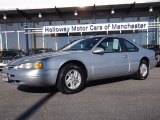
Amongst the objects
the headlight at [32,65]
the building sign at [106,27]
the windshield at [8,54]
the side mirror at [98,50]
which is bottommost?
the headlight at [32,65]

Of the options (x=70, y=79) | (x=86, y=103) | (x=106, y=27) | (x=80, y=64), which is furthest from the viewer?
(x=106, y=27)

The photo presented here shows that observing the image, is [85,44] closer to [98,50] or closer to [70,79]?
[98,50]

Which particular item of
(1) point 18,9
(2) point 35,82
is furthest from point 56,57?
(1) point 18,9

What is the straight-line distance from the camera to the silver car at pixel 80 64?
18.8 ft

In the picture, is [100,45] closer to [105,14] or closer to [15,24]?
[105,14]

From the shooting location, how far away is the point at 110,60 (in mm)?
6816

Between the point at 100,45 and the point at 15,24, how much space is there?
1560 centimetres

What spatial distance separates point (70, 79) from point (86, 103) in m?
1.11

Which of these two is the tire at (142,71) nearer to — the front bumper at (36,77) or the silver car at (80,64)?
the silver car at (80,64)

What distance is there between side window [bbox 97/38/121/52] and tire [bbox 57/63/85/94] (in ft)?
3.52

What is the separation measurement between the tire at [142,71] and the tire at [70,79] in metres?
2.26

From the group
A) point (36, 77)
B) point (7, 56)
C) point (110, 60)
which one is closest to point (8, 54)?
point (7, 56)

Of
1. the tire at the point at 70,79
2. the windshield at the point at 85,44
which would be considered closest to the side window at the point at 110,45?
the windshield at the point at 85,44

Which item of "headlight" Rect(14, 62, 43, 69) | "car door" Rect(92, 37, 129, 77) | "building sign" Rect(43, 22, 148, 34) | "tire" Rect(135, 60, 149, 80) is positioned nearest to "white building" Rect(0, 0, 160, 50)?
"building sign" Rect(43, 22, 148, 34)
